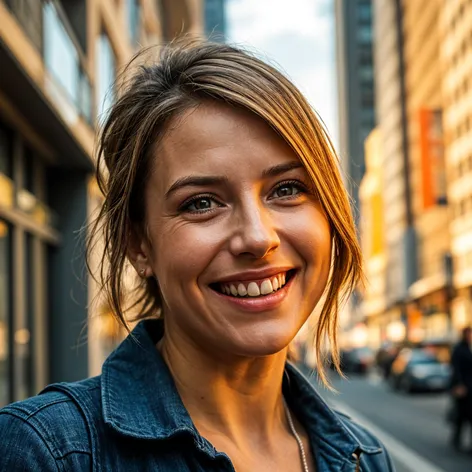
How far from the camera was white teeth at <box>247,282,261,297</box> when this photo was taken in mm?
1805

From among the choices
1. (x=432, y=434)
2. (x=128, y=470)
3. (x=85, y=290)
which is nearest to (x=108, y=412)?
(x=128, y=470)

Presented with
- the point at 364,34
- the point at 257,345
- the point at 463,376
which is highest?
the point at 364,34

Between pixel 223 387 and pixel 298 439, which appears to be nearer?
pixel 223 387

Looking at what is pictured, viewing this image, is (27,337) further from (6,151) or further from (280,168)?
(280,168)

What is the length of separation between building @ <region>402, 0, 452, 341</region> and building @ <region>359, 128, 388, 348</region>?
18990mm

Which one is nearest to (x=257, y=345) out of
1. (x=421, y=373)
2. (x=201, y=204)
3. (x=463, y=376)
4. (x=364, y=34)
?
(x=201, y=204)

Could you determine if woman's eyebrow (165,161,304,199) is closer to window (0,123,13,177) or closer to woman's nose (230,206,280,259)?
woman's nose (230,206,280,259)

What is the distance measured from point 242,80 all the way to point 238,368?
626 mm

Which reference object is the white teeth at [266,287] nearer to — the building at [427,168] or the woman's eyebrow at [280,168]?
the woman's eyebrow at [280,168]

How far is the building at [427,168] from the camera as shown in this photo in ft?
188

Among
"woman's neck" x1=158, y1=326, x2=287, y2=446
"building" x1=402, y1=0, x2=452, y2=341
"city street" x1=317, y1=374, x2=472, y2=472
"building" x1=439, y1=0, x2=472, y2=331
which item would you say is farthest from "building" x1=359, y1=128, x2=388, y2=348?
"woman's neck" x1=158, y1=326, x2=287, y2=446

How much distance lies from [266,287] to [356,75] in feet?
536

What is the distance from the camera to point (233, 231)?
1.78 meters

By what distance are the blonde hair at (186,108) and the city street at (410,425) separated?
2.78 metres
